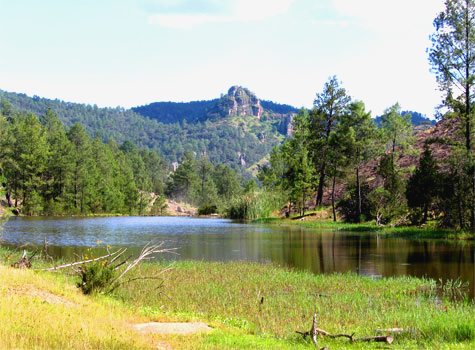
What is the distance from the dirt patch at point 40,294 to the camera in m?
13.5

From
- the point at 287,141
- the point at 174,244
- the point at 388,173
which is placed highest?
the point at 287,141

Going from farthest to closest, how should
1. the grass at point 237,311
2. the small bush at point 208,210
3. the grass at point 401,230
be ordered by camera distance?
the small bush at point 208,210 → the grass at point 401,230 → the grass at point 237,311

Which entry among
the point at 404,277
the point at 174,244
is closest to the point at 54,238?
the point at 174,244

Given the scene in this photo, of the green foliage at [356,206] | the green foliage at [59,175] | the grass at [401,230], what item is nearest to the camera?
the grass at [401,230]

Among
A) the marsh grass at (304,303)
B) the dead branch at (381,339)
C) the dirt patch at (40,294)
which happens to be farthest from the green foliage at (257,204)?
the dead branch at (381,339)

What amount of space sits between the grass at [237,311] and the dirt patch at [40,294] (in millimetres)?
62

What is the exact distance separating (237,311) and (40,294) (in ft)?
18.9

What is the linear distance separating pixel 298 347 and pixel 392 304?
717 centimetres

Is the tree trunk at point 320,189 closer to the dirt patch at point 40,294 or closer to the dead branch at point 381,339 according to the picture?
the dirt patch at point 40,294

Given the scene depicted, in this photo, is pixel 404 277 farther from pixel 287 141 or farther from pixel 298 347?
pixel 287 141

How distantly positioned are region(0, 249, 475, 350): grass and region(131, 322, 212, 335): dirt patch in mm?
374

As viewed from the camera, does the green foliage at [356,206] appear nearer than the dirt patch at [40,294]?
No

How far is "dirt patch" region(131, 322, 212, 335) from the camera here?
38.4ft

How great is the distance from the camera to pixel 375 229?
47.0m
